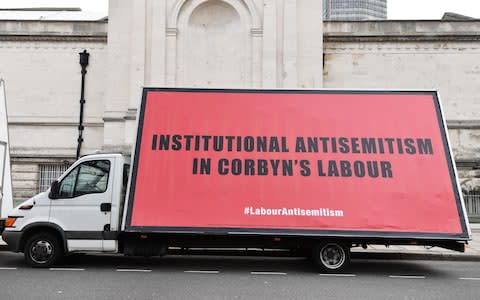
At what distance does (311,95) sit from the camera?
9.10m

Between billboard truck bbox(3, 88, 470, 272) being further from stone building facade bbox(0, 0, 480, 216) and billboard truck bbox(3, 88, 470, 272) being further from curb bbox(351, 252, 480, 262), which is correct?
stone building facade bbox(0, 0, 480, 216)

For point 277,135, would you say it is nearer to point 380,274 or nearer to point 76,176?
point 380,274

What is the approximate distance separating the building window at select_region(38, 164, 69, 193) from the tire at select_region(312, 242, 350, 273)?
13.8 m

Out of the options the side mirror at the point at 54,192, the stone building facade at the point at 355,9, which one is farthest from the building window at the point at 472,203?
the stone building facade at the point at 355,9

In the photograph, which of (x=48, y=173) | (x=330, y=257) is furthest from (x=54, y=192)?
(x=48, y=173)

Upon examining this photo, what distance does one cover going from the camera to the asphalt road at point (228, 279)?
678 centimetres

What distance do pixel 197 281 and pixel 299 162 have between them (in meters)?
3.01

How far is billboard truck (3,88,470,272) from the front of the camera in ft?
27.0

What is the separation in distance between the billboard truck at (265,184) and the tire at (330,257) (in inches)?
0.8

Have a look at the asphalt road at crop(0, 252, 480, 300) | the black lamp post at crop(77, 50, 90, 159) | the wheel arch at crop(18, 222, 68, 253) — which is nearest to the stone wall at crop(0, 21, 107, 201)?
the black lamp post at crop(77, 50, 90, 159)

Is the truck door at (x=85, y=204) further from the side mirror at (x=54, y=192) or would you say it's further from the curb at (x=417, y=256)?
the curb at (x=417, y=256)

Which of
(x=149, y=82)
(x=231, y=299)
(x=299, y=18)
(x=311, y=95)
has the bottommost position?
(x=231, y=299)

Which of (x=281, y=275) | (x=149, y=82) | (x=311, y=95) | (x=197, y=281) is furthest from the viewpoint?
(x=149, y=82)

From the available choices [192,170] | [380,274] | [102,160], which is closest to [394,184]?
[380,274]
